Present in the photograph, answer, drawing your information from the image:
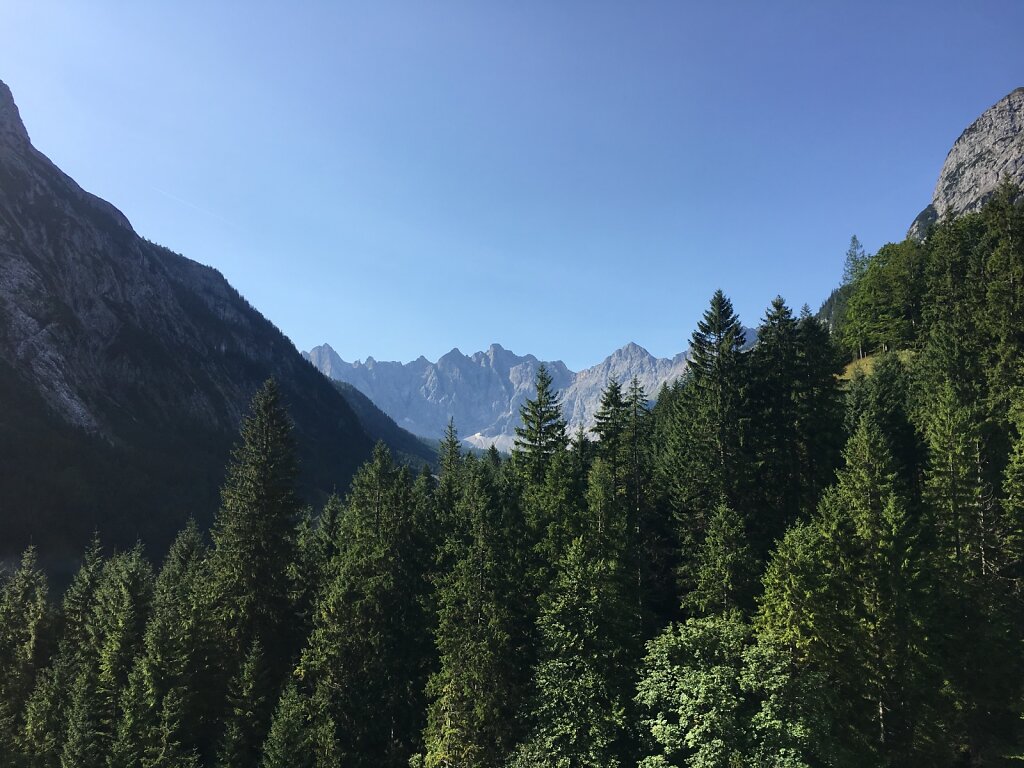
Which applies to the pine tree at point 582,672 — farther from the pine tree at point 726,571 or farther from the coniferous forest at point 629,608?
the pine tree at point 726,571

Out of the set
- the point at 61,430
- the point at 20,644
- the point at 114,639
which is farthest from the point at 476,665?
the point at 61,430

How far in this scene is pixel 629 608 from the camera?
101 ft

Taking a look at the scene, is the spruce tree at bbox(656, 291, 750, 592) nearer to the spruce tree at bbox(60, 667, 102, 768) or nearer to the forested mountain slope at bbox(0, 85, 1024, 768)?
the forested mountain slope at bbox(0, 85, 1024, 768)

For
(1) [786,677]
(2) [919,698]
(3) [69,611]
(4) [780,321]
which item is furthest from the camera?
(3) [69,611]

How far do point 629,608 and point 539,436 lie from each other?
24.4 metres

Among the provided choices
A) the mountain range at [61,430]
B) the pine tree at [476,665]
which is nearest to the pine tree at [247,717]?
the pine tree at [476,665]

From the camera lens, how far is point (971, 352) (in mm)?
50031

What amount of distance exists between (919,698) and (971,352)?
1380 inches

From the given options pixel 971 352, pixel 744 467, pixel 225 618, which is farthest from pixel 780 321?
pixel 225 618

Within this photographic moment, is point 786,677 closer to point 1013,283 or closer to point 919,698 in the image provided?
point 919,698

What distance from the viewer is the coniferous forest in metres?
27.6

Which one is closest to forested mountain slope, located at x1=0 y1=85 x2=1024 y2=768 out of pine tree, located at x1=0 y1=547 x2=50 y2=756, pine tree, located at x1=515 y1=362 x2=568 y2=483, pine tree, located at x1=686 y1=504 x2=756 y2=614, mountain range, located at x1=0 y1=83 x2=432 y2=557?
pine tree, located at x1=686 y1=504 x2=756 y2=614

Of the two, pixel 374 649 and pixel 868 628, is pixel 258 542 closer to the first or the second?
pixel 374 649

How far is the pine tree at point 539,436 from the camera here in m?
52.4
